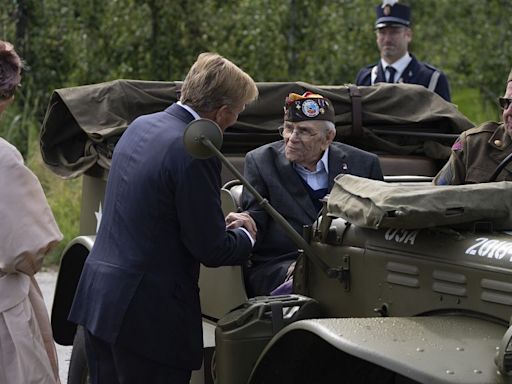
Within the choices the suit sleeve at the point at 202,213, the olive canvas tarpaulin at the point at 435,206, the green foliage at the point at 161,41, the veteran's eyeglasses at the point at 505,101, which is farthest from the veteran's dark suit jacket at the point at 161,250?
the green foliage at the point at 161,41

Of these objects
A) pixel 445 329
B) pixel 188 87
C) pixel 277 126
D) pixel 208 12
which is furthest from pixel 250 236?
pixel 208 12

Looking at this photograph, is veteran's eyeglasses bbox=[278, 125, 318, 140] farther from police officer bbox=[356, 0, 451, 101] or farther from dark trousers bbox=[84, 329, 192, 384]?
police officer bbox=[356, 0, 451, 101]

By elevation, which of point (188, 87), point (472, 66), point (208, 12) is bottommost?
point (472, 66)

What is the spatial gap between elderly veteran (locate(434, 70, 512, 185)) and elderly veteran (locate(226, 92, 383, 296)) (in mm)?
437

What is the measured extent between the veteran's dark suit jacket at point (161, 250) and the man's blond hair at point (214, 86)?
96mm

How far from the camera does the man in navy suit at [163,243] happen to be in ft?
12.8

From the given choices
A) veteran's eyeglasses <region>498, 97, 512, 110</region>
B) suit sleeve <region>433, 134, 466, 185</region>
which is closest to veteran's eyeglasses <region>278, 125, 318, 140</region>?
suit sleeve <region>433, 134, 466, 185</region>

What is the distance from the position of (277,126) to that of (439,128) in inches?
35.3

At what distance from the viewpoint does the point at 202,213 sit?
386 centimetres

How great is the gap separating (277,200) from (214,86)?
110 cm

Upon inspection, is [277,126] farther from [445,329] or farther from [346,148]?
[445,329]

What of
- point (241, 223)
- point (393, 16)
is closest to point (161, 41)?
point (393, 16)

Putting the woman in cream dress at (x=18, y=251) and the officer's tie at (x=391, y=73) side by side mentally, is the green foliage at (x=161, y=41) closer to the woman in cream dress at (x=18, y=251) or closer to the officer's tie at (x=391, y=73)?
the officer's tie at (x=391, y=73)

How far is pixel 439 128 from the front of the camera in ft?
20.3
